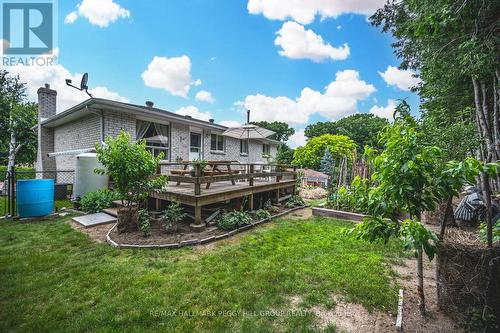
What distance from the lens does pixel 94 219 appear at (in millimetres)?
5883

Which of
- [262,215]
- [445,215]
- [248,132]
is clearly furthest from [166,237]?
[248,132]

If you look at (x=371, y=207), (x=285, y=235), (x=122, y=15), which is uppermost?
(x=122, y=15)

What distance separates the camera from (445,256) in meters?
2.21

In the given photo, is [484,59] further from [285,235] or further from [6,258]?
[6,258]

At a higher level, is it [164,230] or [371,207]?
[371,207]

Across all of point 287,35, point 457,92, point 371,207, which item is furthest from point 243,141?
point 371,207

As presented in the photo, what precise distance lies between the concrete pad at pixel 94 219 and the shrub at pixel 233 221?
305 centimetres

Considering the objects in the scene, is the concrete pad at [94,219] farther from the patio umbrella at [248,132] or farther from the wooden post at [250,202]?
the patio umbrella at [248,132]

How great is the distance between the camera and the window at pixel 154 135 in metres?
9.67

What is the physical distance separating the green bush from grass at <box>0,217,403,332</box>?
1960 millimetres

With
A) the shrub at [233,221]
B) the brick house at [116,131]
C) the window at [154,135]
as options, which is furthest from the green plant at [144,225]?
the window at [154,135]

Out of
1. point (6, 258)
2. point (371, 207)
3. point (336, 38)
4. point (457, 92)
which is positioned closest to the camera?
point (371, 207)

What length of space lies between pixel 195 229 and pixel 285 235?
2.11m

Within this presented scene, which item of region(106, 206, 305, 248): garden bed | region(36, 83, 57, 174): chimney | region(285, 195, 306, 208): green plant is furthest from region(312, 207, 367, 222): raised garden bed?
region(36, 83, 57, 174): chimney
